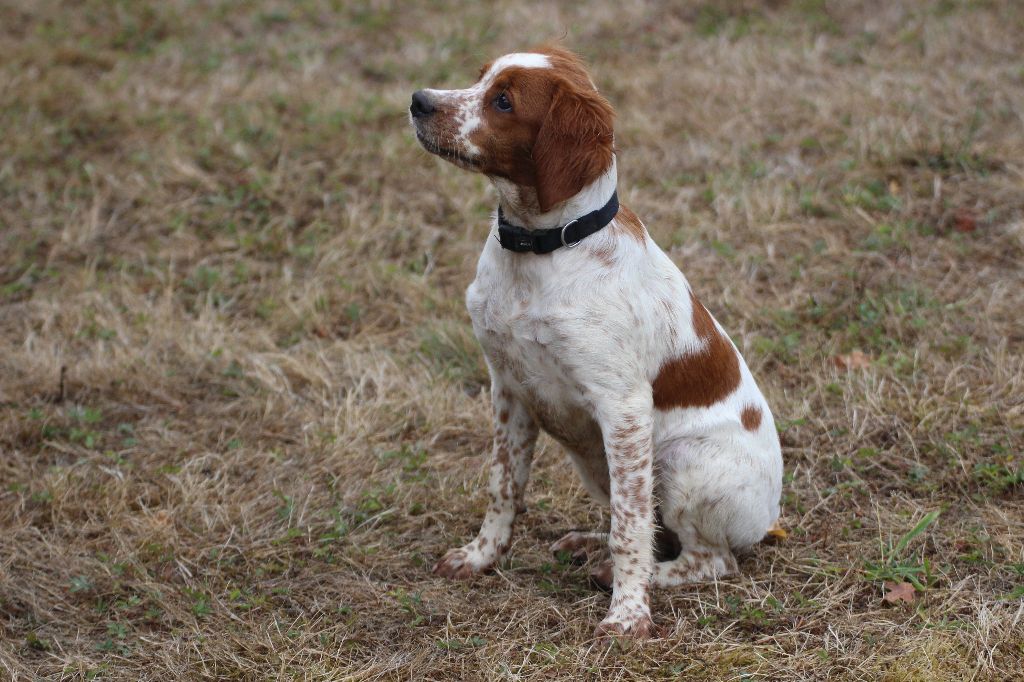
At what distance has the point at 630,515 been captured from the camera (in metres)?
3.12

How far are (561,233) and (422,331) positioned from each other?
6.76 ft

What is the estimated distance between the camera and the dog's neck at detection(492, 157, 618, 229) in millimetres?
3027

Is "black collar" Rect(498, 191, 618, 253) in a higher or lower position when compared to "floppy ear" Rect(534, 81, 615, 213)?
lower

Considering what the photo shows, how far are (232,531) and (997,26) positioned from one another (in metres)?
6.69

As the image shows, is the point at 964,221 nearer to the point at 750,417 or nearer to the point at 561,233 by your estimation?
the point at 750,417

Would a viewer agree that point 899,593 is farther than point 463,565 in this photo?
No

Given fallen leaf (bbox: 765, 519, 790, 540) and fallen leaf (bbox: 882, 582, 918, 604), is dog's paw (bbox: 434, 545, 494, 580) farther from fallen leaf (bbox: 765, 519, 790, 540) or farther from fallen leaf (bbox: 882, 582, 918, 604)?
fallen leaf (bbox: 882, 582, 918, 604)

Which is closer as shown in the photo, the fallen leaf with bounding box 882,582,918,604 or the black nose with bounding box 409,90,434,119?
the black nose with bounding box 409,90,434,119

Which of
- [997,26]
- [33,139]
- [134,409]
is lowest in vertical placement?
[134,409]

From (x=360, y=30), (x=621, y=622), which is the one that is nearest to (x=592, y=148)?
(x=621, y=622)

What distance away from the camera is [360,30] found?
812cm

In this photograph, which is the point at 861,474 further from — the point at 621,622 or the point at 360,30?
the point at 360,30

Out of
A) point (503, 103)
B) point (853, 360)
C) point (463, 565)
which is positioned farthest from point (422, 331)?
point (503, 103)

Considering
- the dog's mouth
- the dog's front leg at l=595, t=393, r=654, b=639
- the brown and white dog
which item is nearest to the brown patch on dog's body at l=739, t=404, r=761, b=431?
the brown and white dog
